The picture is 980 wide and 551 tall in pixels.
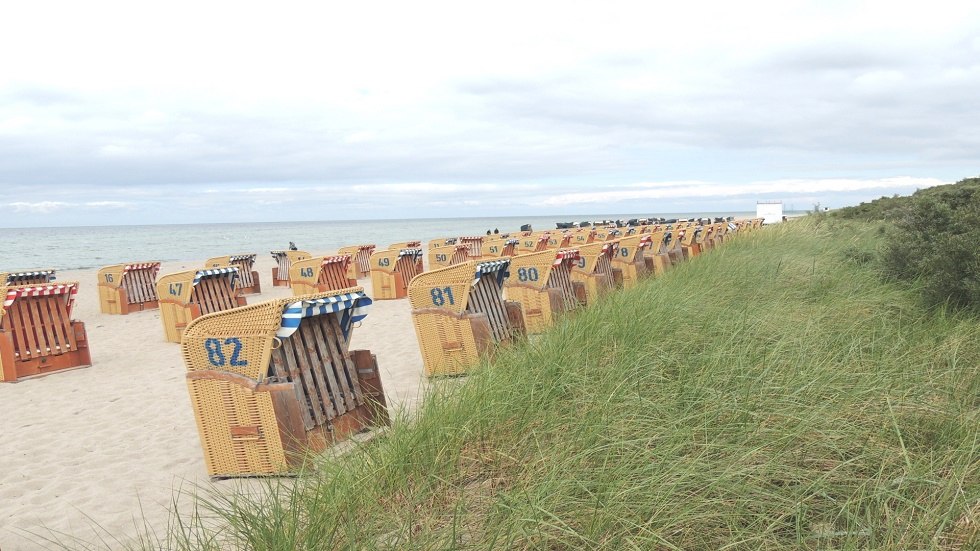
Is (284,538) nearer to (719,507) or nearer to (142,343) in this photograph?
(719,507)

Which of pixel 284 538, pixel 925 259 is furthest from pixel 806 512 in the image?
pixel 925 259

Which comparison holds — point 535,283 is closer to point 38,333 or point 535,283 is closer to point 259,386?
point 259,386

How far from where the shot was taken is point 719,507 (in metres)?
2.86

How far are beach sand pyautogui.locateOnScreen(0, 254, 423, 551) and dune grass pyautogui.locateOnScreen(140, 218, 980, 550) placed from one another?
27.6 inches

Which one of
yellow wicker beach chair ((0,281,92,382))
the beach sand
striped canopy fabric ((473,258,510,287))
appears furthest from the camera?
yellow wicker beach chair ((0,281,92,382))

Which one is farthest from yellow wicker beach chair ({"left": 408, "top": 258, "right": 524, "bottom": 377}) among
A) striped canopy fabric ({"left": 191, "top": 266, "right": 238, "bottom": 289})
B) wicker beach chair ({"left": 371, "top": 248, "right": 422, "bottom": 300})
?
wicker beach chair ({"left": 371, "top": 248, "right": 422, "bottom": 300})

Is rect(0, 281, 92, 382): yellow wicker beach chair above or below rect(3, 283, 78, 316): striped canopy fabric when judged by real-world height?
below

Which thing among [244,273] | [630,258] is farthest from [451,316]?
[244,273]

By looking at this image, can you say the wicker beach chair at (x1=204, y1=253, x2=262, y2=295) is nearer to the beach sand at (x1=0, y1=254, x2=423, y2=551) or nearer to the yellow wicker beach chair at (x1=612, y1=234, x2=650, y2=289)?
the beach sand at (x1=0, y1=254, x2=423, y2=551)

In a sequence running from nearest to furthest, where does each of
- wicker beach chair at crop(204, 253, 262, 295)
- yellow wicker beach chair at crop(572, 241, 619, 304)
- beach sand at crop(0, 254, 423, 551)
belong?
1. beach sand at crop(0, 254, 423, 551)
2. yellow wicker beach chair at crop(572, 241, 619, 304)
3. wicker beach chair at crop(204, 253, 262, 295)

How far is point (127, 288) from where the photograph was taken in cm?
1628

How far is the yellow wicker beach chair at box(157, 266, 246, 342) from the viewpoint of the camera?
38.1 ft

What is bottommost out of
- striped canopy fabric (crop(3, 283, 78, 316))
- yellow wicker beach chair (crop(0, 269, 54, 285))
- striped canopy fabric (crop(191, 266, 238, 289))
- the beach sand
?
the beach sand

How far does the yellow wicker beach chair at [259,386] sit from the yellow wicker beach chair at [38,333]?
554cm
